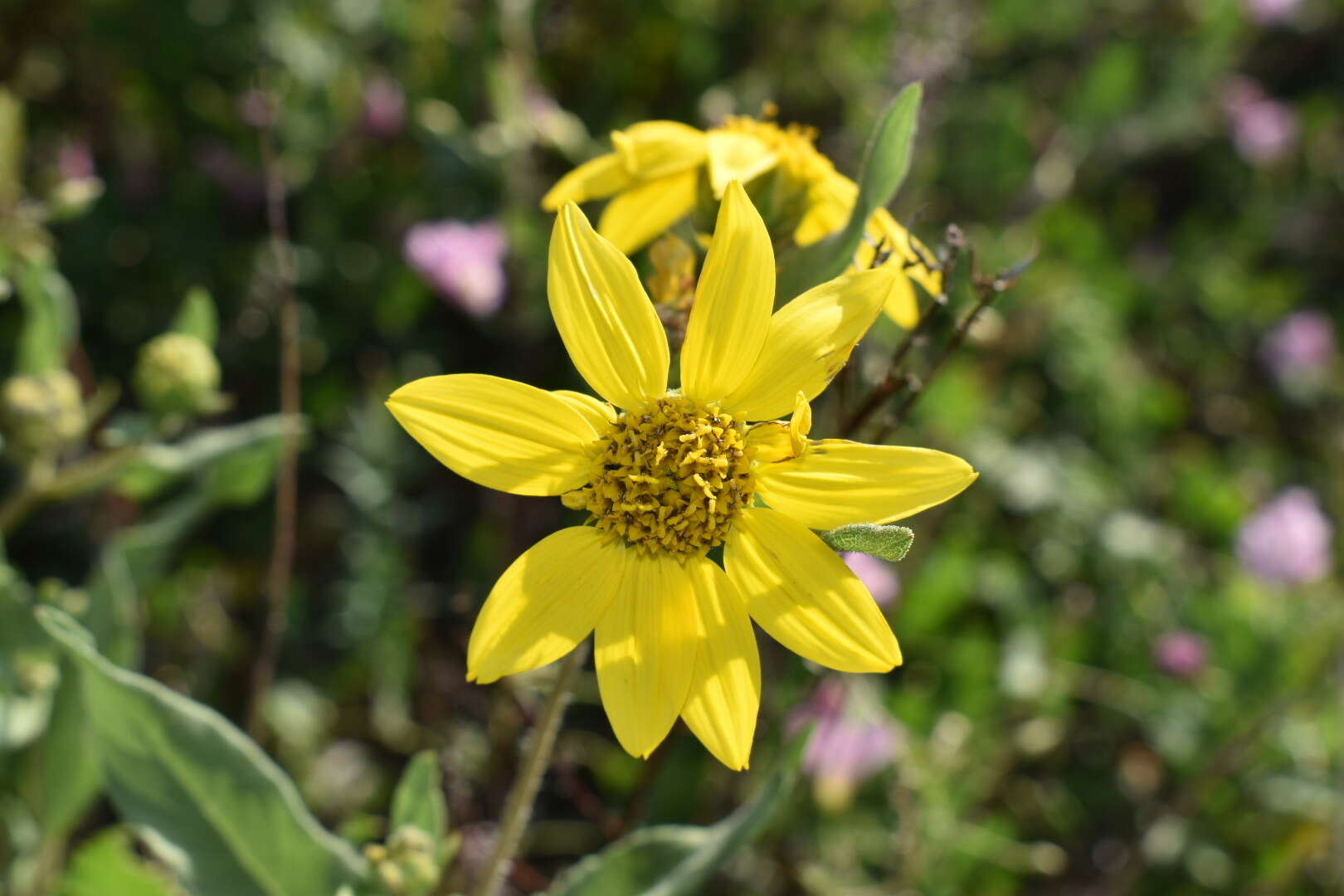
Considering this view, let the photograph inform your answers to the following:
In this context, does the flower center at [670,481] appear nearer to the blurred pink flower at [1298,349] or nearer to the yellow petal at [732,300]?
the yellow petal at [732,300]

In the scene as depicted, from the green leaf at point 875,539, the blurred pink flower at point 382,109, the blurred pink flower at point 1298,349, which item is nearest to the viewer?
the green leaf at point 875,539

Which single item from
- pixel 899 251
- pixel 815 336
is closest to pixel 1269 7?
pixel 899 251

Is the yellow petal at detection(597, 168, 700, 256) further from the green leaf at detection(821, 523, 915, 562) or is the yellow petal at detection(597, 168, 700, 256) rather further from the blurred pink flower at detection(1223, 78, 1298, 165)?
the blurred pink flower at detection(1223, 78, 1298, 165)

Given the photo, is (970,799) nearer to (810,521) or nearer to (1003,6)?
(810,521)

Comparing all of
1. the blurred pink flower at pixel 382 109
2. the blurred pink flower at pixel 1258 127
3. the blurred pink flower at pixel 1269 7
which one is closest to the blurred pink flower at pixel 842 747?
the blurred pink flower at pixel 382 109

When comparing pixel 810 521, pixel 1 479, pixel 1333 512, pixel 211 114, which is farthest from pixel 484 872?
pixel 1333 512

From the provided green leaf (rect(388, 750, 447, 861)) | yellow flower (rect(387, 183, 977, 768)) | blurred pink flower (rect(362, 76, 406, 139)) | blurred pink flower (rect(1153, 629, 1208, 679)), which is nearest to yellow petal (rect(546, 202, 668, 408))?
yellow flower (rect(387, 183, 977, 768))
